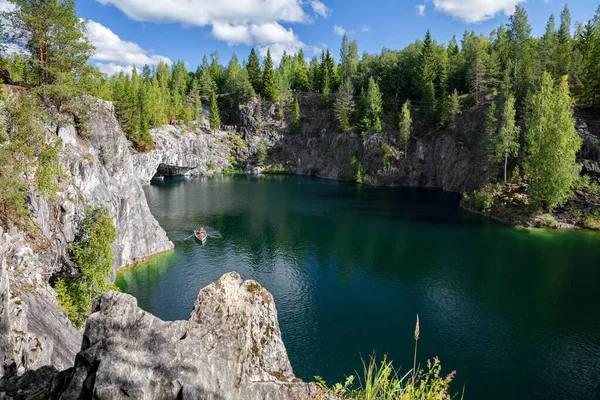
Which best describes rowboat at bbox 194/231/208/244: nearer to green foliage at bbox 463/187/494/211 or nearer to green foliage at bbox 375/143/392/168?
green foliage at bbox 463/187/494/211

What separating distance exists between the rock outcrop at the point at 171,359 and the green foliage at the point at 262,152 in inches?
4553

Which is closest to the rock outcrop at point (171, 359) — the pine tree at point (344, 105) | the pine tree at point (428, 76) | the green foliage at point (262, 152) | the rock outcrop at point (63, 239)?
the rock outcrop at point (63, 239)

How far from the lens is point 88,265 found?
2858cm

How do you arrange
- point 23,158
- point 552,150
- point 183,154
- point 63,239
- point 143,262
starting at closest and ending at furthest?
point 23,158, point 63,239, point 143,262, point 552,150, point 183,154

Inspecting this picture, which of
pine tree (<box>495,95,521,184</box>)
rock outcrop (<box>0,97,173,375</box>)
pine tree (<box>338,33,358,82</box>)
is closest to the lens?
rock outcrop (<box>0,97,173,375</box>)

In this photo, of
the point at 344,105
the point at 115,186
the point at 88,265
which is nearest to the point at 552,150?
the point at 115,186

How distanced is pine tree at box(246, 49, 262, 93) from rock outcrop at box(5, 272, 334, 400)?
423ft

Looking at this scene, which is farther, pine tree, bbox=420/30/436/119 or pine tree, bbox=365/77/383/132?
pine tree, bbox=365/77/383/132

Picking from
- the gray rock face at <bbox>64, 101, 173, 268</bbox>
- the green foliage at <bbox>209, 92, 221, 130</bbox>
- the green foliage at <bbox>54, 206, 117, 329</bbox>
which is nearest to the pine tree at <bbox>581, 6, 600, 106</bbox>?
the gray rock face at <bbox>64, 101, 173, 268</bbox>

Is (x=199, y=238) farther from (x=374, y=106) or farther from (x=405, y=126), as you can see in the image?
(x=374, y=106)

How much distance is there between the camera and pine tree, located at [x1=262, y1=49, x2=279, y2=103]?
12625cm

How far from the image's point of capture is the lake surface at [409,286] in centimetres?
2453

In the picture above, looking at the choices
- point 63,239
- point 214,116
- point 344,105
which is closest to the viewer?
point 63,239

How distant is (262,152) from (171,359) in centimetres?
11733
